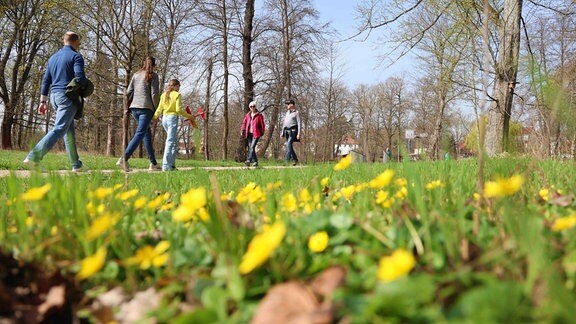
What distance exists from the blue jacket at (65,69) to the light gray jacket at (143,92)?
1.38m

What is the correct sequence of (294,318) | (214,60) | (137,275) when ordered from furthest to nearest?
(214,60)
(137,275)
(294,318)

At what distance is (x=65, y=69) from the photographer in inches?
225

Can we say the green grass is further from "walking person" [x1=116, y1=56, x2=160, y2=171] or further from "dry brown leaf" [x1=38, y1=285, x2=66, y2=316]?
"walking person" [x1=116, y1=56, x2=160, y2=171]

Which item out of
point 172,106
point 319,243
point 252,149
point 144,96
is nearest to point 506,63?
point 252,149

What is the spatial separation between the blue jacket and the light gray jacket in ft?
4.53

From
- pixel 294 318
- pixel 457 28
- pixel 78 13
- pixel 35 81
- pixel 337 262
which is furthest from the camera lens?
pixel 35 81

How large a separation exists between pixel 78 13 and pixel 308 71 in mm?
10421

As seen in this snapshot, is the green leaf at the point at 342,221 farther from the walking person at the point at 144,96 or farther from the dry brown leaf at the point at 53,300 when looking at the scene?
the walking person at the point at 144,96

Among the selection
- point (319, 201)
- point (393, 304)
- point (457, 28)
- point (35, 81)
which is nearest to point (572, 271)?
point (393, 304)

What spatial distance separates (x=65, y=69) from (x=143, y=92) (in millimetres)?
1523

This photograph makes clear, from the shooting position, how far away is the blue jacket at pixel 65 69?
5703 millimetres

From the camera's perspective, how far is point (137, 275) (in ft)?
2.98

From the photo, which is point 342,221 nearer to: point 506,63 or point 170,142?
point 170,142

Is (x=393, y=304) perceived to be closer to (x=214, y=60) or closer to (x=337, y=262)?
(x=337, y=262)
